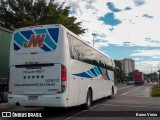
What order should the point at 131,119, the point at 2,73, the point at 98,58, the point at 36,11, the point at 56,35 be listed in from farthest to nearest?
1. the point at 36,11
2. the point at 98,58
3. the point at 2,73
4. the point at 56,35
5. the point at 131,119

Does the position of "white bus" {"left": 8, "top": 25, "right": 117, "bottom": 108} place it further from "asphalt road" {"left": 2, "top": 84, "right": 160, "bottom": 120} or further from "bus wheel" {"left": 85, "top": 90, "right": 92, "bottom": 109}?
"bus wheel" {"left": 85, "top": 90, "right": 92, "bottom": 109}

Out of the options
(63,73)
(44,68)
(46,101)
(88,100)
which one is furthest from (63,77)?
(88,100)

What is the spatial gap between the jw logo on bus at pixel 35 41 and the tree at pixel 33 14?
60.7 feet

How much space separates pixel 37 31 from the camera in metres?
12.3

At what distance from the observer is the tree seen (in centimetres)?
3091

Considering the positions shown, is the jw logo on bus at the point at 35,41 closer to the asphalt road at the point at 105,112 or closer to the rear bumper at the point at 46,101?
the rear bumper at the point at 46,101

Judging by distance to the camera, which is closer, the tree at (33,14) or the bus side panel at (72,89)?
the bus side panel at (72,89)

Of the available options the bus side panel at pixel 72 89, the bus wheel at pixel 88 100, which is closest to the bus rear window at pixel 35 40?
the bus side panel at pixel 72 89

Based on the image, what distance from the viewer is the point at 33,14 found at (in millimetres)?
31656

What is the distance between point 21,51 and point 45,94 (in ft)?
6.83

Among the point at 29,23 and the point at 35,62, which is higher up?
the point at 29,23

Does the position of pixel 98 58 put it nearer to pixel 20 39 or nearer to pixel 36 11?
pixel 20 39

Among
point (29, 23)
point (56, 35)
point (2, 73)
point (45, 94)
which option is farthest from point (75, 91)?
point (29, 23)

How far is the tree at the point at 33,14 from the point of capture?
1217 inches
